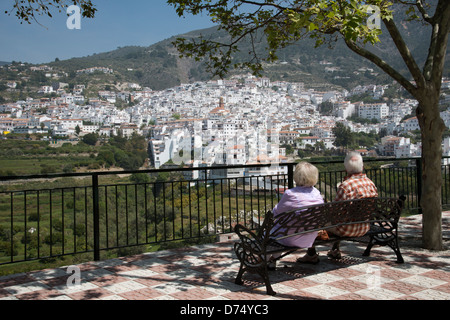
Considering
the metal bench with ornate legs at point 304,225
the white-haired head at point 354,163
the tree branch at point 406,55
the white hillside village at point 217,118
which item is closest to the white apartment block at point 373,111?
the white hillside village at point 217,118

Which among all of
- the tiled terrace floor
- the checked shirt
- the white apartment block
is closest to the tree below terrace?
the tiled terrace floor

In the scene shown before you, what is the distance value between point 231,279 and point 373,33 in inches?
117

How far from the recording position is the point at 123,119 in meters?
95.4

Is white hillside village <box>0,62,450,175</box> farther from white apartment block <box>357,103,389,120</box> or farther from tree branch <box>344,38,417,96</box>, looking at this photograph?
tree branch <box>344,38,417,96</box>

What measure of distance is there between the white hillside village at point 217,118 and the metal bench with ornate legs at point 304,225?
59.7 metres

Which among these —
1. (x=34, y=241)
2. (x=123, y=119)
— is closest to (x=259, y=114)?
(x=123, y=119)

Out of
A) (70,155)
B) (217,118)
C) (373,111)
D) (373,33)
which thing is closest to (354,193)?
(373,33)

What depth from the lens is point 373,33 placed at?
4.37 metres

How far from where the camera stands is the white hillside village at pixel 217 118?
250 feet

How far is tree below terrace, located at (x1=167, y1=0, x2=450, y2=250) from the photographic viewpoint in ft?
13.3

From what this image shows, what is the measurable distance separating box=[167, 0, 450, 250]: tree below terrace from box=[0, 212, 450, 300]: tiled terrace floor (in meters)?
0.89

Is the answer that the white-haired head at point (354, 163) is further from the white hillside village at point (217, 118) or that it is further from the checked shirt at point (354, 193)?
the white hillside village at point (217, 118)

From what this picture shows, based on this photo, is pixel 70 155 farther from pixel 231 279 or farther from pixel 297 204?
pixel 297 204
